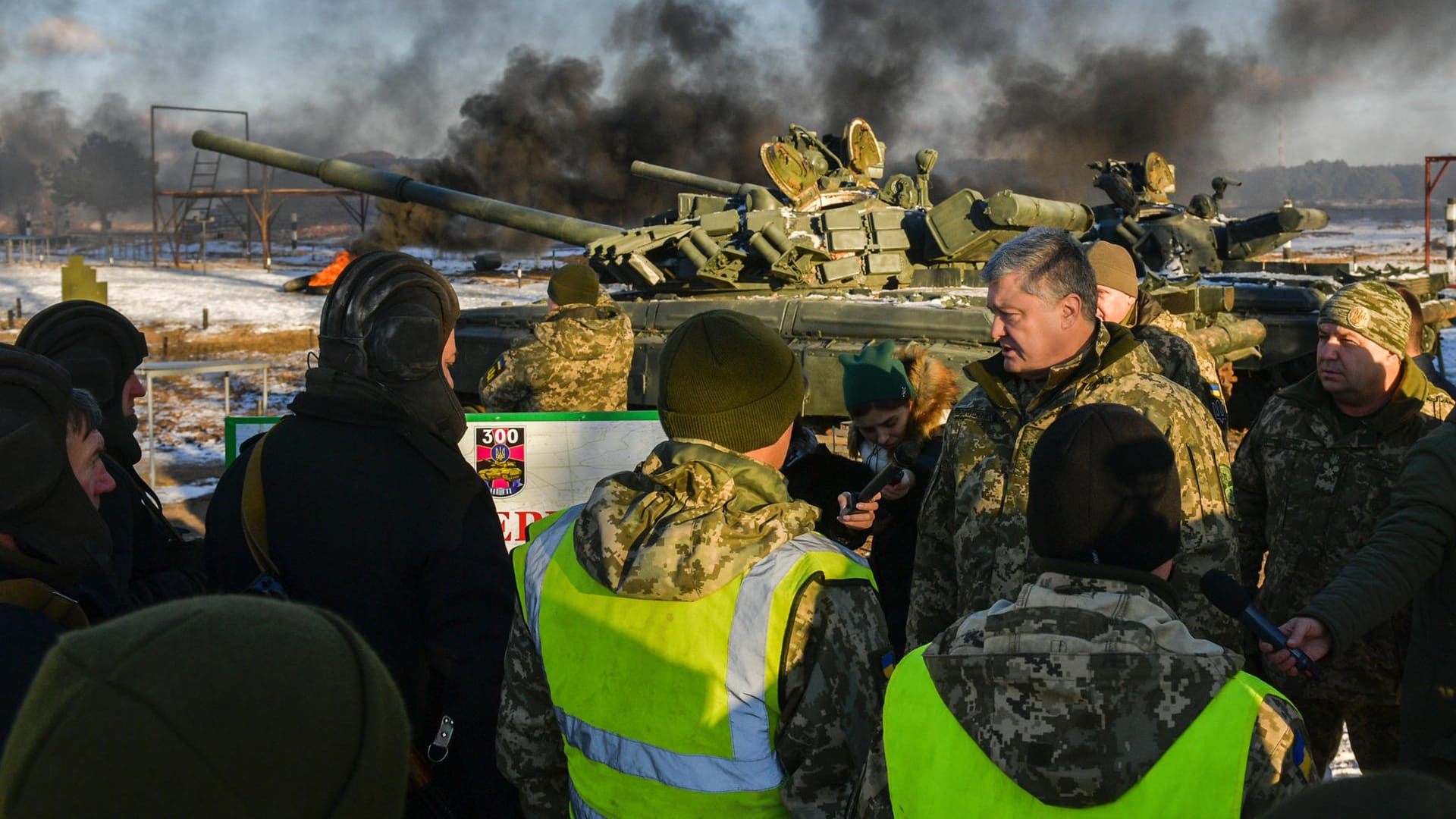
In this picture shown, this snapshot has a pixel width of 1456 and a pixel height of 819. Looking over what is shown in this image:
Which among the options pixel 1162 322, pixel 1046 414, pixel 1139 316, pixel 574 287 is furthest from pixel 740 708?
pixel 1162 322

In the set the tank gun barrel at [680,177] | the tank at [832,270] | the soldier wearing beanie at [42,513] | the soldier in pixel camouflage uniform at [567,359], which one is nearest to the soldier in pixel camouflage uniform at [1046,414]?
the soldier wearing beanie at [42,513]

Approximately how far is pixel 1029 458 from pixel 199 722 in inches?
89.5

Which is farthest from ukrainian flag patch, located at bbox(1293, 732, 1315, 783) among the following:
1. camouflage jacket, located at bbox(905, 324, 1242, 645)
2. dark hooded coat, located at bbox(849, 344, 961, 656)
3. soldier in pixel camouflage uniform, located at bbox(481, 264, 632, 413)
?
soldier in pixel camouflage uniform, located at bbox(481, 264, 632, 413)

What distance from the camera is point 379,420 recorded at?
9.86 feet

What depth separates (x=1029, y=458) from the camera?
2994 mm

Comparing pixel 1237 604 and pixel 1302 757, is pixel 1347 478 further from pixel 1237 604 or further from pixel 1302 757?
pixel 1302 757

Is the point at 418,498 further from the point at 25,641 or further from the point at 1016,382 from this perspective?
the point at 1016,382

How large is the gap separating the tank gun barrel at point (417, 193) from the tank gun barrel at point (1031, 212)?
3423 mm

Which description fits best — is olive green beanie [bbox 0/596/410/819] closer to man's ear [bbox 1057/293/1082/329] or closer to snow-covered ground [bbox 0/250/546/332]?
man's ear [bbox 1057/293/1082/329]

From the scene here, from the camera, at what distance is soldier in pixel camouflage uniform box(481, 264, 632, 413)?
6.51 metres

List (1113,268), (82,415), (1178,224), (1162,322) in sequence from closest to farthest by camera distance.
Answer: (82,415) → (1113,268) → (1162,322) → (1178,224)

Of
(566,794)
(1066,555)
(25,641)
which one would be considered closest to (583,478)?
(566,794)

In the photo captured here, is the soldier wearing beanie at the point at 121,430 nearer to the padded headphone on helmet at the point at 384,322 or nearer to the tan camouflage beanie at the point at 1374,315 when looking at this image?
the padded headphone on helmet at the point at 384,322

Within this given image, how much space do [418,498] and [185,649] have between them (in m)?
1.88
